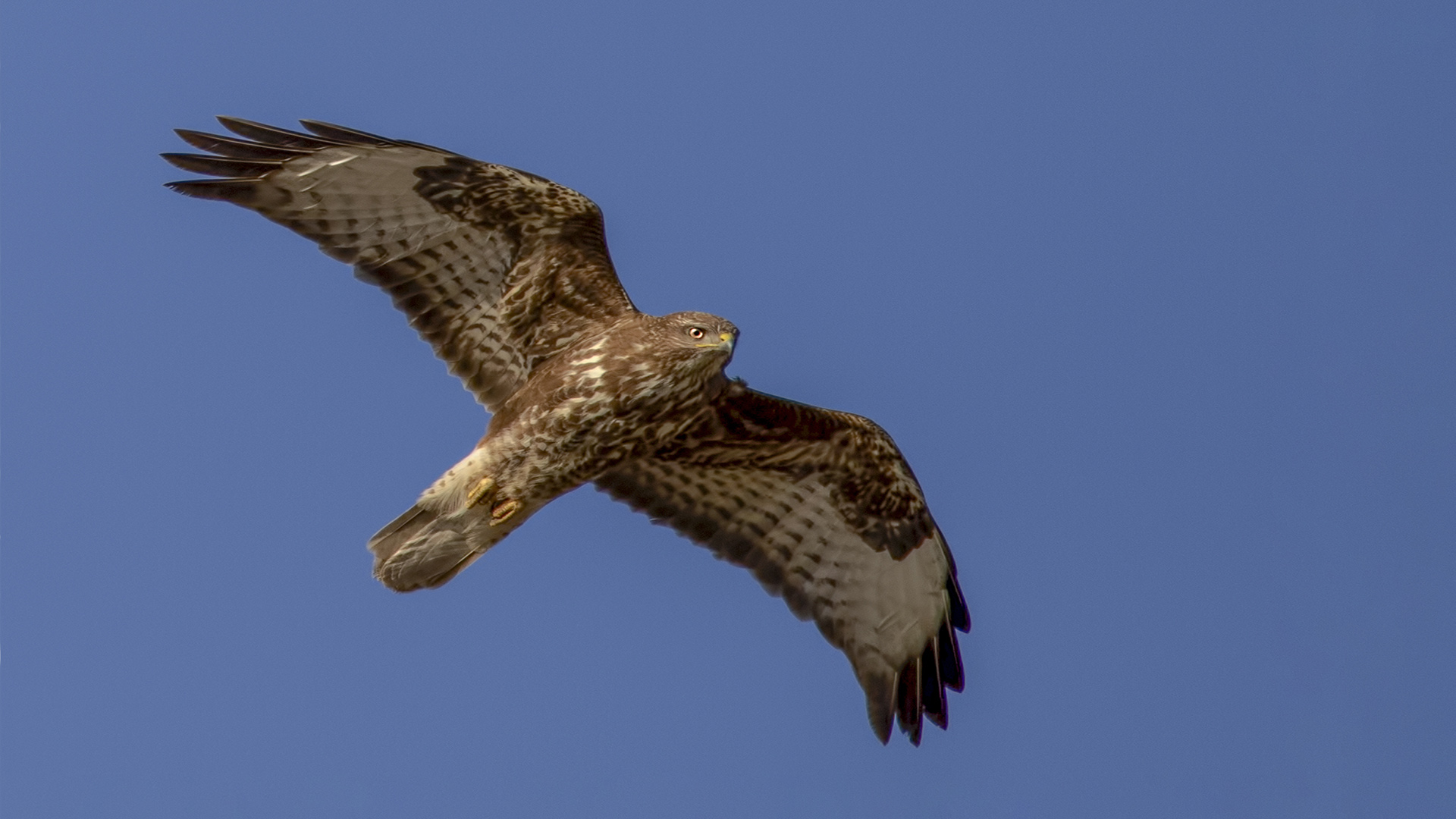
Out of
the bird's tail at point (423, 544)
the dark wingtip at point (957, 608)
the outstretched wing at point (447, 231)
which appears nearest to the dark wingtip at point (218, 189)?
the outstretched wing at point (447, 231)

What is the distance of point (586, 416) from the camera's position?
1105 centimetres

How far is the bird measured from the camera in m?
11.1

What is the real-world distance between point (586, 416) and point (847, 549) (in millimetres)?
2021

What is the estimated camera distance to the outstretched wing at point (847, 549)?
39.4ft

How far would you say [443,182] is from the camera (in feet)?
37.0

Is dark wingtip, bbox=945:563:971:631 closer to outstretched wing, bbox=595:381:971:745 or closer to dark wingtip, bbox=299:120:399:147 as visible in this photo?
outstretched wing, bbox=595:381:971:745

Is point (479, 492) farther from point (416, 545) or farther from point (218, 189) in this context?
point (218, 189)

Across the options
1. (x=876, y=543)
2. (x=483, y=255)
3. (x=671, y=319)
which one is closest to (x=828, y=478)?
(x=876, y=543)

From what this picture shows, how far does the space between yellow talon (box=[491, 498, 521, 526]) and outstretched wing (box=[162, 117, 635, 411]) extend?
674 millimetres

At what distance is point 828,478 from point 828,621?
881 mm

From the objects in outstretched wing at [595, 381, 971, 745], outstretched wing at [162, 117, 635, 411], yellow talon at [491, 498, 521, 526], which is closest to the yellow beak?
outstretched wing at [162, 117, 635, 411]

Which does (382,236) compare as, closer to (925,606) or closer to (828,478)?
(828,478)

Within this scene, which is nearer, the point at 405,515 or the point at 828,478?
the point at 405,515

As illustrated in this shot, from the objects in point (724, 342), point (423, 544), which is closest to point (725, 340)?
point (724, 342)
